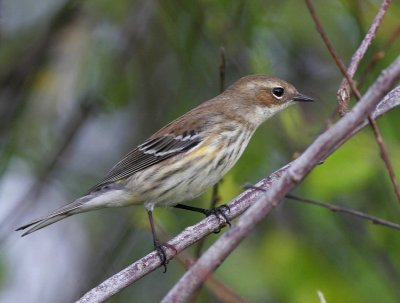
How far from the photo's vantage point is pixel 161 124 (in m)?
6.96

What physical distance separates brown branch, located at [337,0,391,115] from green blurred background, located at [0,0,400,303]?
121 cm

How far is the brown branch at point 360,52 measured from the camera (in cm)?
339

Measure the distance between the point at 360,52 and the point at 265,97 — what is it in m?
1.74

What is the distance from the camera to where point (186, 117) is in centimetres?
531

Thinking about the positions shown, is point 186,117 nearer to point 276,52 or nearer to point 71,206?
point 71,206

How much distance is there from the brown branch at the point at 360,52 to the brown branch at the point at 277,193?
0.87 m

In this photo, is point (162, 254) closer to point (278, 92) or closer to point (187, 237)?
point (187, 237)

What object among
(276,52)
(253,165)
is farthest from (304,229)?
(276,52)

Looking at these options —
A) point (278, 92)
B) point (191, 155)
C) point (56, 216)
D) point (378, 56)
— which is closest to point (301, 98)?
point (278, 92)

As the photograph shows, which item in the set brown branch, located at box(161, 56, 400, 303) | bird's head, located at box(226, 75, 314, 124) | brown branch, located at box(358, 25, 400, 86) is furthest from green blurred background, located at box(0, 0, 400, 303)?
brown branch, located at box(161, 56, 400, 303)

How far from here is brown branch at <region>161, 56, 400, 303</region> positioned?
242cm

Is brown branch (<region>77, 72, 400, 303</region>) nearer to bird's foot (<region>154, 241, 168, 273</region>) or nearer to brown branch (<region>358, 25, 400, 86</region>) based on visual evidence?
bird's foot (<region>154, 241, 168, 273</region>)

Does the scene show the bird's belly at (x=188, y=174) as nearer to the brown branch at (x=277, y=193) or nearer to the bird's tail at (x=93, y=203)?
the bird's tail at (x=93, y=203)

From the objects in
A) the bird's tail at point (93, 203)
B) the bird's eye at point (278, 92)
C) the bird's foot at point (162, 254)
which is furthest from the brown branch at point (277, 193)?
the bird's eye at point (278, 92)
